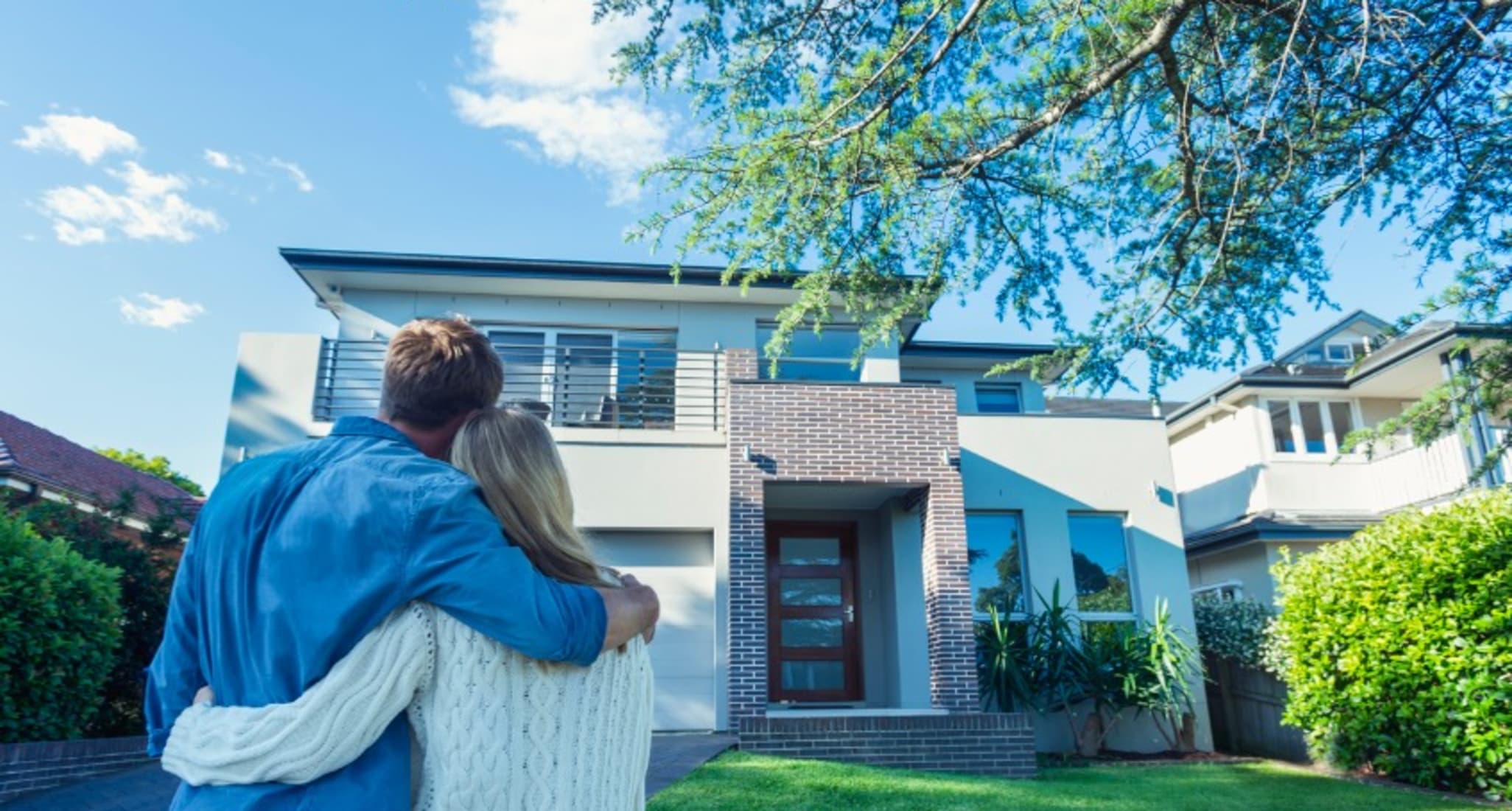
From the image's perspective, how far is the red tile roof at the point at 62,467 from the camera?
12.9 m

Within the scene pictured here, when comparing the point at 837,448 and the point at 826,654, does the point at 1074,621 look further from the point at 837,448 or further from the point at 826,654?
the point at 837,448

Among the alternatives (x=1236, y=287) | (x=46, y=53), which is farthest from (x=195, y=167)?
(x=1236, y=287)

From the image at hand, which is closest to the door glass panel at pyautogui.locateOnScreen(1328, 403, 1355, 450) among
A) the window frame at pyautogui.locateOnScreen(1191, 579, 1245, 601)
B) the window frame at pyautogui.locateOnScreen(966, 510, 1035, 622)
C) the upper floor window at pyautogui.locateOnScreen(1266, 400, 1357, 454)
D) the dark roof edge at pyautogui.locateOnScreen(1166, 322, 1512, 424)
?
the upper floor window at pyautogui.locateOnScreen(1266, 400, 1357, 454)

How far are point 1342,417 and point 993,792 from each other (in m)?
14.0

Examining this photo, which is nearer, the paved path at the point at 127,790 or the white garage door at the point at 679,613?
the paved path at the point at 127,790

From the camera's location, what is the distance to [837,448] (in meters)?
10.4

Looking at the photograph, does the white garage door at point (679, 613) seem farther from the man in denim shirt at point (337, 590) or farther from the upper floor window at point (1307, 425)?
the upper floor window at point (1307, 425)

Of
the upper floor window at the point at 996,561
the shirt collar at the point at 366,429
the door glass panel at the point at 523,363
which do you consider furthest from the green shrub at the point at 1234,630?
the shirt collar at the point at 366,429

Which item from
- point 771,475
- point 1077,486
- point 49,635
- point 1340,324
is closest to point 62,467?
point 49,635

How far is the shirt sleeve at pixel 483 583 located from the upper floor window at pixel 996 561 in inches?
425

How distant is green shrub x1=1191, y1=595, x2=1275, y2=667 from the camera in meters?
11.8

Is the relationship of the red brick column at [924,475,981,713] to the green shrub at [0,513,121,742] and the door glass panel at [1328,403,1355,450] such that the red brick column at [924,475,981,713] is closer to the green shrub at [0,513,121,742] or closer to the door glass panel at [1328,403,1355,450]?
the green shrub at [0,513,121,742]

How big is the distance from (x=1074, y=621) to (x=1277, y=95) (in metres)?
7.27

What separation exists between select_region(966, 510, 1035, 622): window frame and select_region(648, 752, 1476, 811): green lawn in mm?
2793
